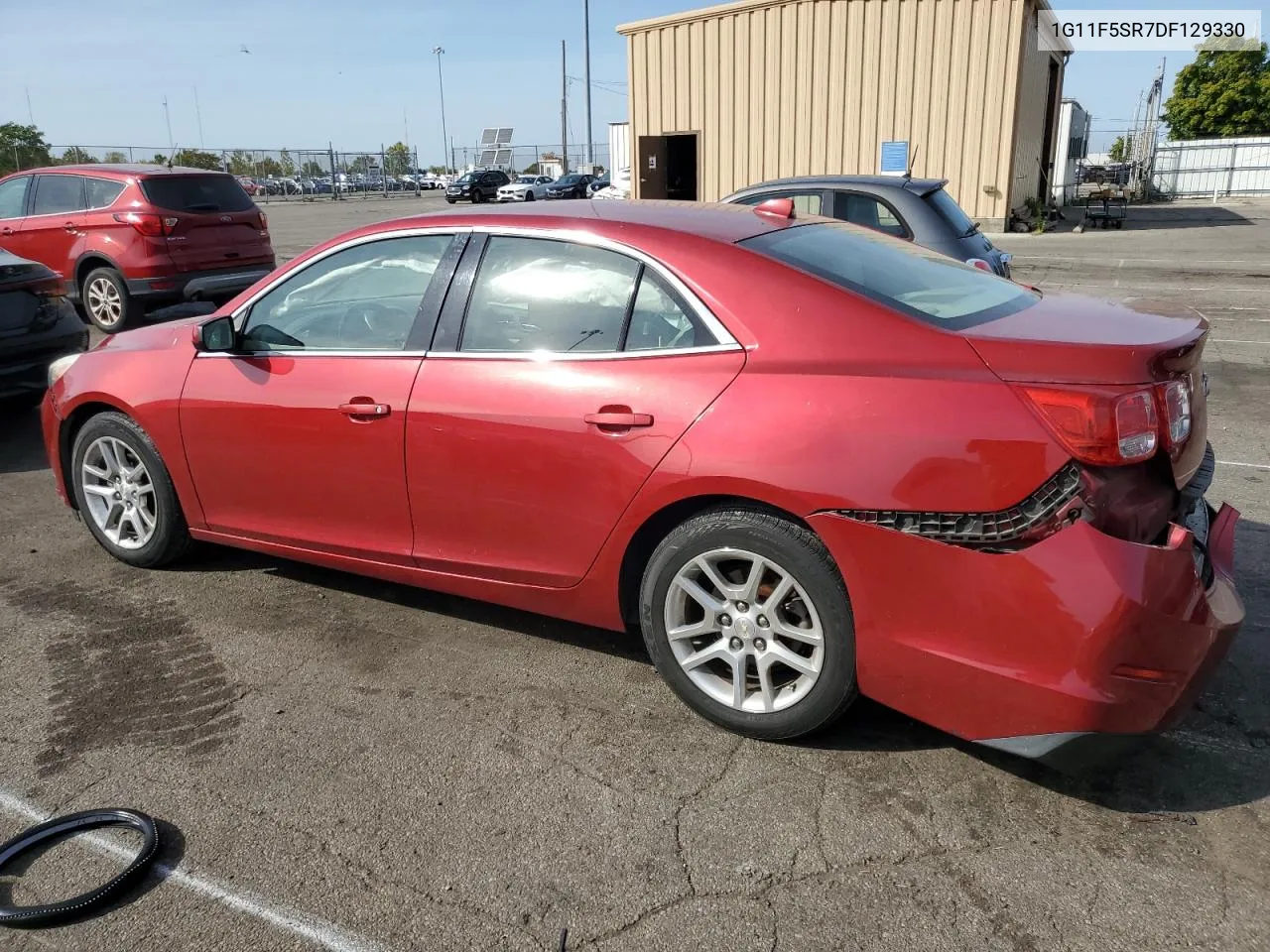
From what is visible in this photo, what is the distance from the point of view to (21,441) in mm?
7035

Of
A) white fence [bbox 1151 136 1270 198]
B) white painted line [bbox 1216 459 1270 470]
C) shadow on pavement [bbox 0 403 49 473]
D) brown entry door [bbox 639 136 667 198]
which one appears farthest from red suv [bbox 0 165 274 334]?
white fence [bbox 1151 136 1270 198]

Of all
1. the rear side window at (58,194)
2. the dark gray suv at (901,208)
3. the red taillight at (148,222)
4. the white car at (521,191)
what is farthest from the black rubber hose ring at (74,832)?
the white car at (521,191)

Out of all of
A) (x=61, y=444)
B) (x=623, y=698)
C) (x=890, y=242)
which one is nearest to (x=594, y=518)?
(x=623, y=698)

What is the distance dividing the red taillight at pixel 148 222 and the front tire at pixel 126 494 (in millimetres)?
6882

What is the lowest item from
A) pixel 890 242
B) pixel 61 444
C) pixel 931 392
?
pixel 61 444

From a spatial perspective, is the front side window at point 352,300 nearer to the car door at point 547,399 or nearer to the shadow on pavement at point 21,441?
the car door at point 547,399

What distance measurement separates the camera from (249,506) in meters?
4.07

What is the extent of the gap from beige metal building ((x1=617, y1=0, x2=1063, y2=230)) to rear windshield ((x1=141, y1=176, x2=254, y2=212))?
15400 millimetres

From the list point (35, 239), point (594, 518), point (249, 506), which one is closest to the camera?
point (594, 518)

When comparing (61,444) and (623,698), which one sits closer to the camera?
(623,698)

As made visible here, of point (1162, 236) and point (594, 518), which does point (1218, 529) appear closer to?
point (594, 518)

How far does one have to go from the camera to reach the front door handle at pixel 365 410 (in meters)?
3.56

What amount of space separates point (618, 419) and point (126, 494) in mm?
2667

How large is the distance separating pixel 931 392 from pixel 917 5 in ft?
72.2
